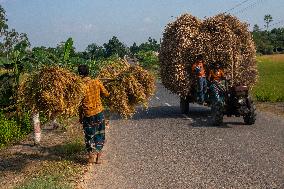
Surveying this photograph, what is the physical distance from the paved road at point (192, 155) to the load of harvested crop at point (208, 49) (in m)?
1.93

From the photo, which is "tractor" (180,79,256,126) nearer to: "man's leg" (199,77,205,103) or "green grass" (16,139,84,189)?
"man's leg" (199,77,205,103)

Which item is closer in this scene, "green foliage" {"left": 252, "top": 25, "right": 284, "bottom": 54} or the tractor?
the tractor

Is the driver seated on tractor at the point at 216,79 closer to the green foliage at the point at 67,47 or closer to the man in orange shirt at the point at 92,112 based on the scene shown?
the green foliage at the point at 67,47

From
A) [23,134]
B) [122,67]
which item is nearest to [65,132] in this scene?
[23,134]

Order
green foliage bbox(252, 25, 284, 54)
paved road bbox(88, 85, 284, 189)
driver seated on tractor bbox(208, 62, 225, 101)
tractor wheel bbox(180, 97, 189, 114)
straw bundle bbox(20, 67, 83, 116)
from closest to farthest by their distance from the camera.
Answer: paved road bbox(88, 85, 284, 189) < straw bundle bbox(20, 67, 83, 116) < driver seated on tractor bbox(208, 62, 225, 101) < tractor wheel bbox(180, 97, 189, 114) < green foliage bbox(252, 25, 284, 54)

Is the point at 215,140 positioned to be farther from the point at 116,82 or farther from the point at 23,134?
the point at 23,134

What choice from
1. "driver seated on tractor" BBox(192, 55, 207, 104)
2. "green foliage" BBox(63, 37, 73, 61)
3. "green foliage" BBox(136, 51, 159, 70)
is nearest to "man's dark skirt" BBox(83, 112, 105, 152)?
"driver seated on tractor" BBox(192, 55, 207, 104)

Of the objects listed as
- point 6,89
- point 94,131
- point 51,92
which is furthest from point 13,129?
point 51,92

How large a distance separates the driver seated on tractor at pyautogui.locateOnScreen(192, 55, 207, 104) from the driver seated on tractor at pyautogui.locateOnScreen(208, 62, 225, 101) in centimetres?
25

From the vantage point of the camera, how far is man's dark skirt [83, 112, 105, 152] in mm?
10320

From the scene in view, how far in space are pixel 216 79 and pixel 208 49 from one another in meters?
1.38

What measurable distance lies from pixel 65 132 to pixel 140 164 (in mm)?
5171

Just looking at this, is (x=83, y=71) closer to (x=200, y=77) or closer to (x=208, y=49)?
(x=200, y=77)

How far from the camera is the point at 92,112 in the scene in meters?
10.2
